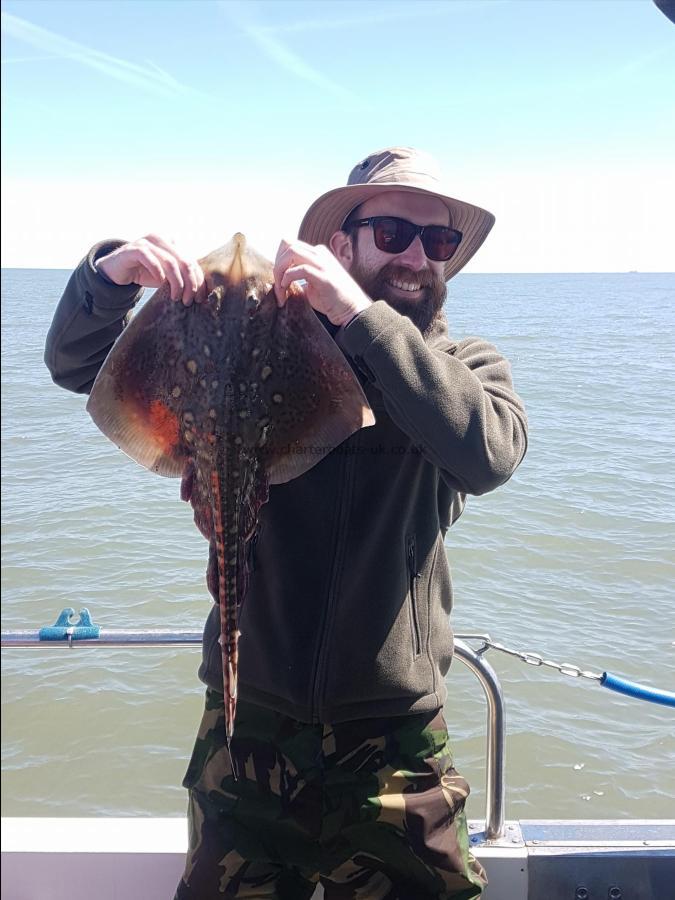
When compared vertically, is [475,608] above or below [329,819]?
below

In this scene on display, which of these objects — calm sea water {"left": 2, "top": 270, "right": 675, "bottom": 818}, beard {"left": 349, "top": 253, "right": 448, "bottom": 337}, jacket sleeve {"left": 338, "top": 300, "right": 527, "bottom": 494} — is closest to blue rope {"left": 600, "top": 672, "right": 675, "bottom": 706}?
jacket sleeve {"left": 338, "top": 300, "right": 527, "bottom": 494}

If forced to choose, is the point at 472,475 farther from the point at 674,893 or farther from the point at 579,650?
the point at 579,650

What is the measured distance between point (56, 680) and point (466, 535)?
247 inches

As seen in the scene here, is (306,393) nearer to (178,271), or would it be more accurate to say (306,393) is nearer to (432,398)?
(432,398)

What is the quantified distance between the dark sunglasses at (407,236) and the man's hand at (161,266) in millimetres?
745

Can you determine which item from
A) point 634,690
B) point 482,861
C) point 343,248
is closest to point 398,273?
point 343,248

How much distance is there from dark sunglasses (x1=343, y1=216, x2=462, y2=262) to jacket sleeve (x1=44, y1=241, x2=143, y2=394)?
0.79 m

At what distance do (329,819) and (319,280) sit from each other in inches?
60.7

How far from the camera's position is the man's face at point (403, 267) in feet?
7.71

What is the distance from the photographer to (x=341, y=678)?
2.15 metres

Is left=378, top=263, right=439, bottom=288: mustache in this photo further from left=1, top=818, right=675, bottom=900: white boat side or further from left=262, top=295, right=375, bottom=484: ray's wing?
left=1, top=818, right=675, bottom=900: white boat side

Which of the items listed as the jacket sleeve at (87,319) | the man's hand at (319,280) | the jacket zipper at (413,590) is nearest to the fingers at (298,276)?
the man's hand at (319,280)

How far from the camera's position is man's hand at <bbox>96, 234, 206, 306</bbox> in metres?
1.79

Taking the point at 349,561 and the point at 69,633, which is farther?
the point at 69,633
